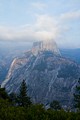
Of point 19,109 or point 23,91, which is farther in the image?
point 23,91

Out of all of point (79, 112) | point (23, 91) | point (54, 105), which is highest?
point (79, 112)

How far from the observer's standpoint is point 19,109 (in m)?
19.4

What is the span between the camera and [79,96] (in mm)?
83938

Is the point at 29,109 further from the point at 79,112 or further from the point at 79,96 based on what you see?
the point at 79,96

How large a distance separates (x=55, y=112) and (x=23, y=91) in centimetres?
8301

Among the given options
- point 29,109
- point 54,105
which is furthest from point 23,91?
point 29,109

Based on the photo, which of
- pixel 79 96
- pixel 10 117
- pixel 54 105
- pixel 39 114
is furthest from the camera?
pixel 54 105

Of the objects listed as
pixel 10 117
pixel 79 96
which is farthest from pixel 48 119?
pixel 79 96

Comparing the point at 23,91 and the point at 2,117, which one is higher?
the point at 2,117

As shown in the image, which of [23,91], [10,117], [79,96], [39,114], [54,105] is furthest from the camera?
[54,105]

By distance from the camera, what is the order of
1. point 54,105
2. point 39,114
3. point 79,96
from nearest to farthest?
point 39,114, point 79,96, point 54,105

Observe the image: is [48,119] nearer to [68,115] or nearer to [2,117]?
[68,115]

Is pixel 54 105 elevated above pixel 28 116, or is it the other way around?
pixel 28 116

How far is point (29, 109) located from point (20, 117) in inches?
66.9
